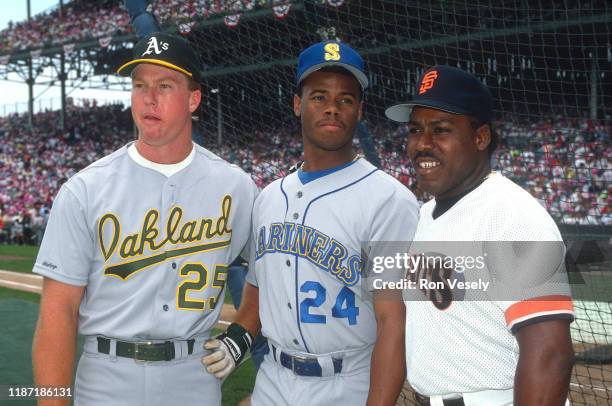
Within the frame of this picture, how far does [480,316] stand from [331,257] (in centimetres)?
62

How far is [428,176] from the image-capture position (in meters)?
2.15

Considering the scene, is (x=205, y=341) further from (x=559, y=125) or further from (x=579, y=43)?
(x=579, y=43)

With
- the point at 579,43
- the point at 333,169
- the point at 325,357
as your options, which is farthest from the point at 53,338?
the point at 579,43

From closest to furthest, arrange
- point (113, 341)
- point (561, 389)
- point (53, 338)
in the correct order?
1. point (561, 389)
2. point (53, 338)
3. point (113, 341)

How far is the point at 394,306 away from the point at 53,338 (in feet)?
3.91

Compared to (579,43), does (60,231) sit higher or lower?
lower

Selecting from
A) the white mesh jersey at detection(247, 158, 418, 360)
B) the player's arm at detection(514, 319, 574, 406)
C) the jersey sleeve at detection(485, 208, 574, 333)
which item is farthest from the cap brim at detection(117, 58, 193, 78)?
the player's arm at detection(514, 319, 574, 406)

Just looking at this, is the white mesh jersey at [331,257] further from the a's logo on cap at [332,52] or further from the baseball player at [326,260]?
the a's logo on cap at [332,52]

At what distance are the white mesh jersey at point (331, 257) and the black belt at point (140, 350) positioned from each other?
40 centimetres

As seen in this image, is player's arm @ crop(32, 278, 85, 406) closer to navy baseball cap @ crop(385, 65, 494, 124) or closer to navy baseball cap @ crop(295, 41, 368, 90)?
navy baseball cap @ crop(295, 41, 368, 90)

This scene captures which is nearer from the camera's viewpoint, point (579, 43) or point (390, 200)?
point (390, 200)

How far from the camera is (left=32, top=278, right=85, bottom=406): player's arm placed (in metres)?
2.22

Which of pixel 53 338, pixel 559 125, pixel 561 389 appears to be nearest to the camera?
pixel 561 389

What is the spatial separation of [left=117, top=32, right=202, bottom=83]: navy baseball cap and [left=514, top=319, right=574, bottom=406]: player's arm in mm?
1545
